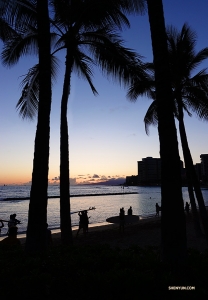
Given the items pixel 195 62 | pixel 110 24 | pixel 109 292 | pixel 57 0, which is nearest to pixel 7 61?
pixel 57 0

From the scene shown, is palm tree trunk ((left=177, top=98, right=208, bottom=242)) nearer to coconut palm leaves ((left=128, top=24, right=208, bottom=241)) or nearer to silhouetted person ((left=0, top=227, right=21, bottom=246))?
coconut palm leaves ((left=128, top=24, right=208, bottom=241))

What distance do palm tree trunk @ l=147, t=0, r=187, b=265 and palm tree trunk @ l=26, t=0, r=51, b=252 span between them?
3010mm

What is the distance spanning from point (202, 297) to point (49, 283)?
2018mm

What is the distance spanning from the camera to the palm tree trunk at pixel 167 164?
474cm

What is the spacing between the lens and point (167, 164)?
503 centimetres

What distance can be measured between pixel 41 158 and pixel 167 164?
325 centimetres

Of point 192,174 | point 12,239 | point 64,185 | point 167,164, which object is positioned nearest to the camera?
point 167,164

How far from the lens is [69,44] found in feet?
35.6

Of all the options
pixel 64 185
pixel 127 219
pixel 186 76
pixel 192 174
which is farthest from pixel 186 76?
pixel 127 219

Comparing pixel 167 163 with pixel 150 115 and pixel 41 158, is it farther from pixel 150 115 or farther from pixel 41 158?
pixel 150 115

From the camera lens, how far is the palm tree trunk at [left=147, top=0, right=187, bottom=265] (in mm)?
4738

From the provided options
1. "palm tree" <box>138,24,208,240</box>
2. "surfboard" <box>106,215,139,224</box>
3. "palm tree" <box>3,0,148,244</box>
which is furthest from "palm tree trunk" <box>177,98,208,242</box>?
"surfboard" <box>106,215,139,224</box>

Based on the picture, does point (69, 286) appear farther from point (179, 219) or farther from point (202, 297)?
point (179, 219)

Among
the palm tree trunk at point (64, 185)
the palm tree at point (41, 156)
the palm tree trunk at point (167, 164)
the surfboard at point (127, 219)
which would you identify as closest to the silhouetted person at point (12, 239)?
the palm tree trunk at point (64, 185)
